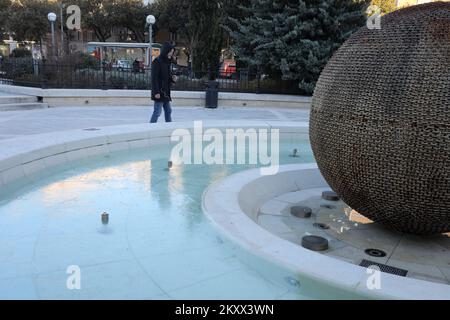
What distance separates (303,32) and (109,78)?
27.5 feet

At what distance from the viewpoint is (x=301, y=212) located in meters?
5.55

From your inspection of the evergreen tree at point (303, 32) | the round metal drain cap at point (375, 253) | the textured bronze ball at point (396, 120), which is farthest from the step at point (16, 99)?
the round metal drain cap at point (375, 253)

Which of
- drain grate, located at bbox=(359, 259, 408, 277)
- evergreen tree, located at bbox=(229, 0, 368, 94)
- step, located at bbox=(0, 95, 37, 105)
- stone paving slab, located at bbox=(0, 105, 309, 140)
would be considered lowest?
drain grate, located at bbox=(359, 259, 408, 277)

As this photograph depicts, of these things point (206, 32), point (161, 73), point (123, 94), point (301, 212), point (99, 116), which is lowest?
point (301, 212)

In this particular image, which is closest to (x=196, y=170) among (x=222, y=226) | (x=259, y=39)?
(x=222, y=226)

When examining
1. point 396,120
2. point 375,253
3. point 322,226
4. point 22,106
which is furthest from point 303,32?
point 396,120

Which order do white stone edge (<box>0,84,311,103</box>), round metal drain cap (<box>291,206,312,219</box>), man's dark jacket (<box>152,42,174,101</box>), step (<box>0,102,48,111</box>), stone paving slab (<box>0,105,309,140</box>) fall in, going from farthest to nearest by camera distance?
1. white stone edge (<box>0,84,311,103</box>)
2. step (<box>0,102,48,111</box>)
3. stone paving slab (<box>0,105,309,140</box>)
4. man's dark jacket (<box>152,42,174,101</box>)
5. round metal drain cap (<box>291,206,312,219</box>)

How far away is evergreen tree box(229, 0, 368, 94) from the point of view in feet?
59.5

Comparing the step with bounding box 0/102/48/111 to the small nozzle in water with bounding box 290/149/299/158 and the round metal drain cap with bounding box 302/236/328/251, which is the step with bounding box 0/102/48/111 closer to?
the small nozzle in water with bounding box 290/149/299/158

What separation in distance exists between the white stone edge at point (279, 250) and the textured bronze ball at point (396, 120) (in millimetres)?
891

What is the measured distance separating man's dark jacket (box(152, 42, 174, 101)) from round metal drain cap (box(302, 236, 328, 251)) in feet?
20.9

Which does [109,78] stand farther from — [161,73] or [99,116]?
[161,73]

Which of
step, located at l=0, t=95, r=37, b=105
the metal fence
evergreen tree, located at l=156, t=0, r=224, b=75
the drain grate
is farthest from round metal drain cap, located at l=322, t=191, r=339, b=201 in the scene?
evergreen tree, located at l=156, t=0, r=224, b=75
